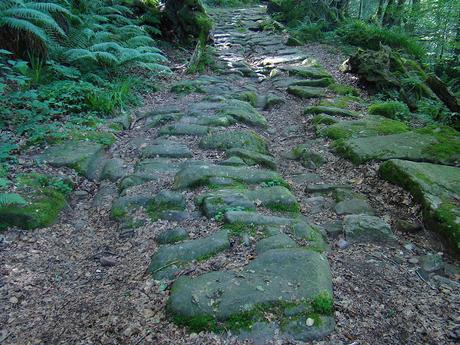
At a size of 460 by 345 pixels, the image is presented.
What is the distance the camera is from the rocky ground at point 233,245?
202cm

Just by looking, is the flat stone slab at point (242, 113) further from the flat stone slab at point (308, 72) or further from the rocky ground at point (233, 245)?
the flat stone slab at point (308, 72)

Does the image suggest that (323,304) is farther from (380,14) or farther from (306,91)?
(380,14)

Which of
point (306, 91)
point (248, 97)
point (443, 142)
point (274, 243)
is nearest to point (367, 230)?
point (274, 243)

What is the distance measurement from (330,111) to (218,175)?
8.82 feet

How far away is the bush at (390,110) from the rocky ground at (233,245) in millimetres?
681

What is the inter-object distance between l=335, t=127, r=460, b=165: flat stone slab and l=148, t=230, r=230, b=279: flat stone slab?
2.13 meters

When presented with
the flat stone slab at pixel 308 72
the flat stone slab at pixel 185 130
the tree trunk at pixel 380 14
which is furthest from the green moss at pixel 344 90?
the tree trunk at pixel 380 14

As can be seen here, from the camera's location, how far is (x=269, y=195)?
127 inches

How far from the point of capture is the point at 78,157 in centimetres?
389

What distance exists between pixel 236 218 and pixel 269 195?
533 mm

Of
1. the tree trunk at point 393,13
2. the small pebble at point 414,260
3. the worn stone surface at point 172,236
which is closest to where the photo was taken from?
the small pebble at point 414,260

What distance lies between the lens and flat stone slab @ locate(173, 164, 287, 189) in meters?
3.40

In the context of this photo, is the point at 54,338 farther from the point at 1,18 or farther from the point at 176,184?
the point at 1,18

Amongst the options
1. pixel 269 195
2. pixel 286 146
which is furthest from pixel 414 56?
pixel 269 195
